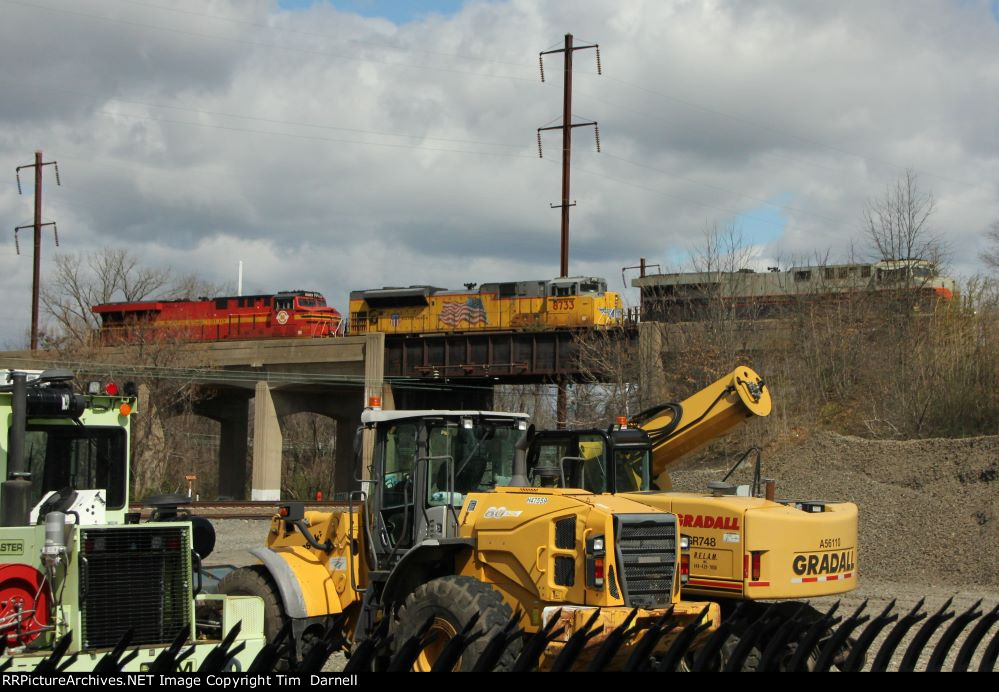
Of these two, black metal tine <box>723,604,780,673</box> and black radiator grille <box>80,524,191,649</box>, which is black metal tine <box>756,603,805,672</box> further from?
black radiator grille <box>80,524,191,649</box>

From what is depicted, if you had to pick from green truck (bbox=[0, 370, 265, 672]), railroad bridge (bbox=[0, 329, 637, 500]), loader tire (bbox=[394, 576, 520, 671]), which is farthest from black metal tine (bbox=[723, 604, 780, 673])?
railroad bridge (bbox=[0, 329, 637, 500])

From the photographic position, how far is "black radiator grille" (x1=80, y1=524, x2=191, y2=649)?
7629 mm

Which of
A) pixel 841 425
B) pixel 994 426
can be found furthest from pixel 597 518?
pixel 841 425

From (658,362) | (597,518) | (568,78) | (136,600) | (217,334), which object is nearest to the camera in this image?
(136,600)

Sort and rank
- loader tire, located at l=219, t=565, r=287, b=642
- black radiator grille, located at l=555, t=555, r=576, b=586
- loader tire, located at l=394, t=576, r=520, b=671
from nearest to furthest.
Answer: loader tire, located at l=394, t=576, r=520, b=671 → black radiator grille, located at l=555, t=555, r=576, b=586 → loader tire, located at l=219, t=565, r=287, b=642

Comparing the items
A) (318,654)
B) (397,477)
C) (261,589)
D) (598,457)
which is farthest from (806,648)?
(598,457)

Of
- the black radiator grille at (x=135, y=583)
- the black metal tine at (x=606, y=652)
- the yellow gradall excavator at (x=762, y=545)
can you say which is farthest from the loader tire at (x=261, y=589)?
the black metal tine at (x=606, y=652)

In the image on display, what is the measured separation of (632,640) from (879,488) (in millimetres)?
15122

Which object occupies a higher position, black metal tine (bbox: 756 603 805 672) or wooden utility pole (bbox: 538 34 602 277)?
wooden utility pole (bbox: 538 34 602 277)

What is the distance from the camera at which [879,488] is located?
2134 cm

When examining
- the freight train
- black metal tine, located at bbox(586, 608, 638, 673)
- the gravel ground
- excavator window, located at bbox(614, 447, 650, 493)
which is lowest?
the gravel ground

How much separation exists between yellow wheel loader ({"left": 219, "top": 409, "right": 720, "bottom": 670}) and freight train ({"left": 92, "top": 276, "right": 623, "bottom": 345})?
29345mm

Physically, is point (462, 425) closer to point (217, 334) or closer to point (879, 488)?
point (879, 488)

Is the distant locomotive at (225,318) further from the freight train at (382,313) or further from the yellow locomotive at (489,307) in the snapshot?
the yellow locomotive at (489,307)
